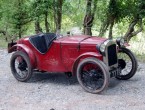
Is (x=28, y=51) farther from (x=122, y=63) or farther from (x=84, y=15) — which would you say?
(x=84, y=15)

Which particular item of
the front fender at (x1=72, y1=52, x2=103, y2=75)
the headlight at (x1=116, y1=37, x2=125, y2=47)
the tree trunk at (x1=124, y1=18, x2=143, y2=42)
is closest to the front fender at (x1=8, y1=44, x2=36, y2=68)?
the front fender at (x1=72, y1=52, x2=103, y2=75)

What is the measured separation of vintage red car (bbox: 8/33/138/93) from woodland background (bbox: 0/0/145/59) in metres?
5.06

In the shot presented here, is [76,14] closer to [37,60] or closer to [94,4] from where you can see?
[94,4]

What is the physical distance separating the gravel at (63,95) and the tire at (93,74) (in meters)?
0.13

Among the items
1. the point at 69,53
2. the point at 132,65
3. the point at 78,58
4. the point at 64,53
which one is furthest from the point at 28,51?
the point at 132,65

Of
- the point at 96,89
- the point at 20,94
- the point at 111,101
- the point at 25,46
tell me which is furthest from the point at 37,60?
the point at 111,101

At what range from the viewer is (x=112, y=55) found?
5.96 m

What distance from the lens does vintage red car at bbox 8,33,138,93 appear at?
5652 millimetres

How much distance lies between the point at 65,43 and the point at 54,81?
95 centimetres

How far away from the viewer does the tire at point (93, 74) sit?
215 inches

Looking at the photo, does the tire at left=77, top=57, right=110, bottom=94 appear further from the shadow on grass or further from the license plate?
the shadow on grass

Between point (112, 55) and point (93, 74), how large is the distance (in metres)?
0.58

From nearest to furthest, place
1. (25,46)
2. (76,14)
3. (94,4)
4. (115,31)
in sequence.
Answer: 1. (25,46)
2. (94,4)
3. (76,14)
4. (115,31)

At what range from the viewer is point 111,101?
524cm
